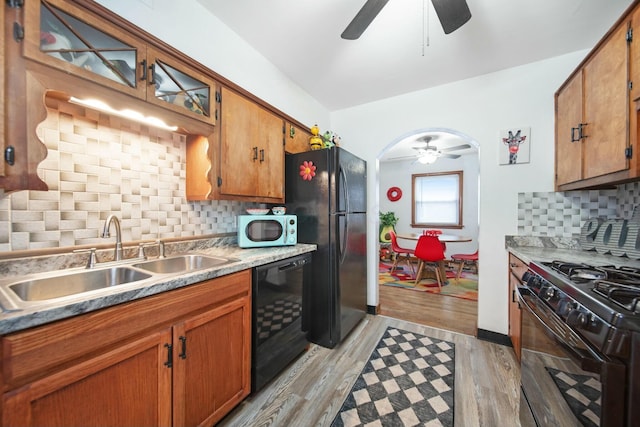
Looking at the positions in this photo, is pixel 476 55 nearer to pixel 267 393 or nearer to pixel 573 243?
pixel 573 243

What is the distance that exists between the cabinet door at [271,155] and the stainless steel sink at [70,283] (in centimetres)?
103

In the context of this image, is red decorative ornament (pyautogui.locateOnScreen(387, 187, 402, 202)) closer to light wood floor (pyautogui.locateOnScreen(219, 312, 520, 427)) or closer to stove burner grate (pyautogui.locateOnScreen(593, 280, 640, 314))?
light wood floor (pyautogui.locateOnScreen(219, 312, 520, 427))

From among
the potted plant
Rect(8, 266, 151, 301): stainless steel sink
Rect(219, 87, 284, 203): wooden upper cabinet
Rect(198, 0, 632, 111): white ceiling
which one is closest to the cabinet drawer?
Rect(8, 266, 151, 301): stainless steel sink

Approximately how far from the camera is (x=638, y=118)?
3.90 feet

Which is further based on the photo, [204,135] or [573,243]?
[573,243]

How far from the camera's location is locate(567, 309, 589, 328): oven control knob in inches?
32.4

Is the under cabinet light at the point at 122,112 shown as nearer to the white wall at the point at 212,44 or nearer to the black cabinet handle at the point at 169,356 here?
the white wall at the point at 212,44

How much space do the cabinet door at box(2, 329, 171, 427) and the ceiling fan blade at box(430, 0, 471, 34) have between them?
2.14 meters

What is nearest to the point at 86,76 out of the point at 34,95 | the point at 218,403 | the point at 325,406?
the point at 34,95

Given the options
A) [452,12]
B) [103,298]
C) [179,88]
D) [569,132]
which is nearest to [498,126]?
[569,132]

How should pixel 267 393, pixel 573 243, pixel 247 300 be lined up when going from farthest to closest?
pixel 573 243 < pixel 267 393 < pixel 247 300

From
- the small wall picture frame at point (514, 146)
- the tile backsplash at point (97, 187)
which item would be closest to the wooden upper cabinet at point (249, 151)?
the tile backsplash at point (97, 187)

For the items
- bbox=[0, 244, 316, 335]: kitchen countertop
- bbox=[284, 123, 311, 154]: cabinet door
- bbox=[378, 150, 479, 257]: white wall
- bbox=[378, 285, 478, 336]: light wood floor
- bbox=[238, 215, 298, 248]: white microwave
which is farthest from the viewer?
bbox=[378, 150, 479, 257]: white wall

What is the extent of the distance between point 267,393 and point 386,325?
4.79ft
